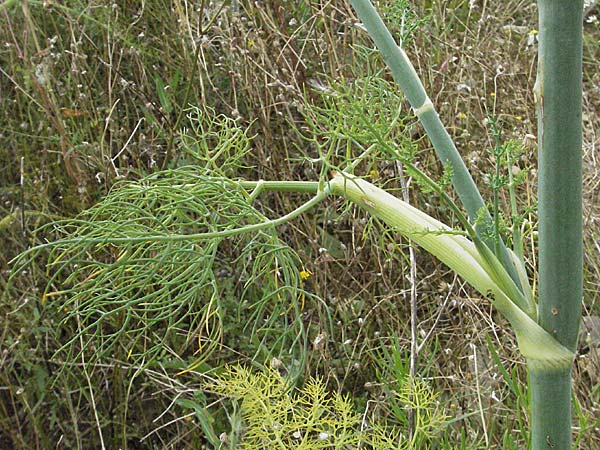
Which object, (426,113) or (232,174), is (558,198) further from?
(232,174)

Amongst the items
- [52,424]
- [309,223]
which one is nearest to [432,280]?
[309,223]

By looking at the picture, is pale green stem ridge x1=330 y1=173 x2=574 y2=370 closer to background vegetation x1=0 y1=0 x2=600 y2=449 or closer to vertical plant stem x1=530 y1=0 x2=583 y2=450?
vertical plant stem x1=530 y1=0 x2=583 y2=450

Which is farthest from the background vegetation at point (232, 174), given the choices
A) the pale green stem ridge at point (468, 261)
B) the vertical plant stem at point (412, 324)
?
the pale green stem ridge at point (468, 261)

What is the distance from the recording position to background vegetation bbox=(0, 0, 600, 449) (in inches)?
76.2

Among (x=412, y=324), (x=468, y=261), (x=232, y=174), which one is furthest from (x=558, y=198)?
(x=232, y=174)

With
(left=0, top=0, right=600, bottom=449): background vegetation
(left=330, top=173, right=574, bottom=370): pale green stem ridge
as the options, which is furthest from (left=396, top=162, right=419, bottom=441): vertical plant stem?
(left=330, top=173, right=574, bottom=370): pale green stem ridge

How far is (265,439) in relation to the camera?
4.01 feet

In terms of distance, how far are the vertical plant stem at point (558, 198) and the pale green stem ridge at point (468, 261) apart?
0.04 feet

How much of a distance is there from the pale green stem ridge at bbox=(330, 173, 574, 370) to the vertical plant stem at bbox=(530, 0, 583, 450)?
0.01 meters

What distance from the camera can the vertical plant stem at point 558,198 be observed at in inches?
26.0

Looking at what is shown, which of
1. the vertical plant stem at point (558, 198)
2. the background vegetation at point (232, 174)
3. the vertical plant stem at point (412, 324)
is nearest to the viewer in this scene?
the vertical plant stem at point (558, 198)

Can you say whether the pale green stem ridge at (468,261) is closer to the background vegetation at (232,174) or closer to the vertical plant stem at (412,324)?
the vertical plant stem at (412,324)

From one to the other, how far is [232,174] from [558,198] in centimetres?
154

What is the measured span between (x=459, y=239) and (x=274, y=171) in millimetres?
1311
